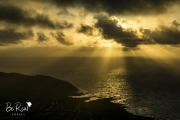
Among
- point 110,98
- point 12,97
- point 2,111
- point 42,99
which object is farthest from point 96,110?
point 12,97

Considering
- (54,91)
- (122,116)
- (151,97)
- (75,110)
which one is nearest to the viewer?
(122,116)

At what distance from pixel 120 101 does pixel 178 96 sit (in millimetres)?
61386

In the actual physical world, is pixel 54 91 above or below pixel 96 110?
above

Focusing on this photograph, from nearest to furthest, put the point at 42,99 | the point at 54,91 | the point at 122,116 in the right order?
1. the point at 122,116
2. the point at 42,99
3. the point at 54,91

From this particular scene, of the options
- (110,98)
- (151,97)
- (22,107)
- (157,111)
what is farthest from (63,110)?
(151,97)

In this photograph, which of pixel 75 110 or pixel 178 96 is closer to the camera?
pixel 75 110

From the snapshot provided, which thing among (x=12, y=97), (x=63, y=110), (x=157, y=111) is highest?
(x=12, y=97)

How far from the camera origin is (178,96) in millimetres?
186250

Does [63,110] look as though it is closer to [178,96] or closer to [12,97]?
[12,97]

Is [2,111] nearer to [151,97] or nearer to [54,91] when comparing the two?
[54,91]

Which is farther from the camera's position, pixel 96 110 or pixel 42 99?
pixel 42 99

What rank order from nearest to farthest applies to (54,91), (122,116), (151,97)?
1. (122,116)
2. (151,97)
3. (54,91)

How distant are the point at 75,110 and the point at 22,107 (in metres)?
41.7

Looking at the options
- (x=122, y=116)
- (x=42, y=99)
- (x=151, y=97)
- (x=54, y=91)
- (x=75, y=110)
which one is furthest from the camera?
(x=54, y=91)
